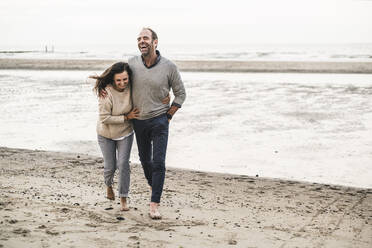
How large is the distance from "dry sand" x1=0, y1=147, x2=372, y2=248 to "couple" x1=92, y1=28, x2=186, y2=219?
49 cm

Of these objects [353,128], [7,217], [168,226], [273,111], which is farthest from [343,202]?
[273,111]

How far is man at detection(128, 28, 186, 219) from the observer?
4781mm

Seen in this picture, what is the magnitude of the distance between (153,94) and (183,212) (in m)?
1.37

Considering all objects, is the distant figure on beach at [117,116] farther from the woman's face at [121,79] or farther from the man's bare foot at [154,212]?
the man's bare foot at [154,212]

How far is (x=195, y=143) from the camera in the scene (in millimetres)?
9500

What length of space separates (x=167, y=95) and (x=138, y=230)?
59.0 inches

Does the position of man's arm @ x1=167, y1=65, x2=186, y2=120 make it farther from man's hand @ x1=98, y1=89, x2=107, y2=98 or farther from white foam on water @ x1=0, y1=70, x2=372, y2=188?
white foam on water @ x1=0, y1=70, x2=372, y2=188

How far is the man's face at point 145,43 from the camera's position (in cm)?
472

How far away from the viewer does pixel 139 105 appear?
486 cm

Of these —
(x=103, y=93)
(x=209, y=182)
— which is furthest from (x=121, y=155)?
(x=209, y=182)

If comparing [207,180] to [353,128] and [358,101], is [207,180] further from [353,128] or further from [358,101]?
[358,101]

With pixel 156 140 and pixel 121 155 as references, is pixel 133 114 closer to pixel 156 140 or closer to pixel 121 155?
pixel 156 140

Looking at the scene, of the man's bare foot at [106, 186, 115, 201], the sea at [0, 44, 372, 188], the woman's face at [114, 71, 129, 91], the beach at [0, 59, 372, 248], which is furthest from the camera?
the sea at [0, 44, 372, 188]

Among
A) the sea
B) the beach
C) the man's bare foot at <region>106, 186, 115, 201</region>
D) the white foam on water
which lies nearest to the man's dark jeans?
the beach
